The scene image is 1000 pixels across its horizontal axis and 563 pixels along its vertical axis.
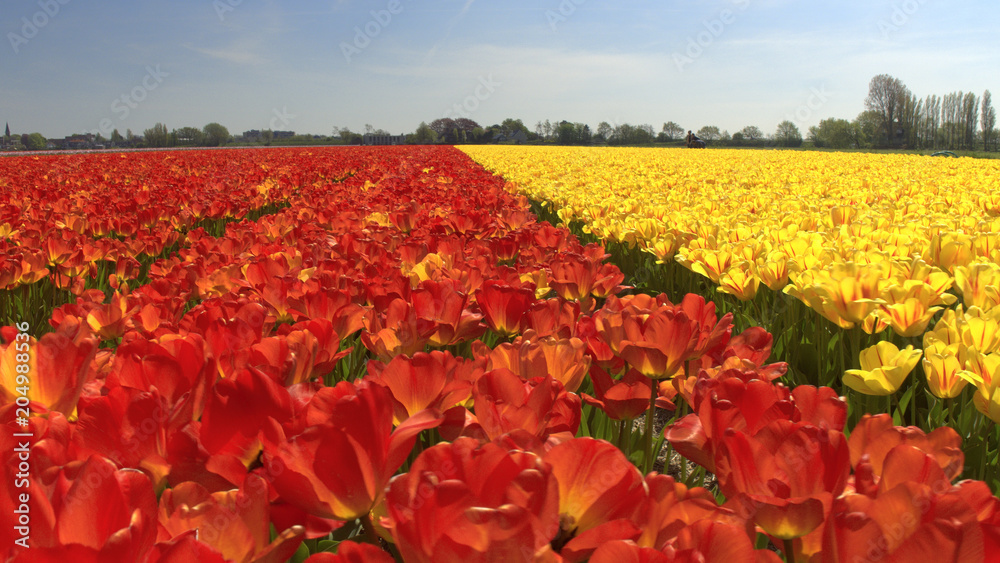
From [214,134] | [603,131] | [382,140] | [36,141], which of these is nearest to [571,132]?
[603,131]

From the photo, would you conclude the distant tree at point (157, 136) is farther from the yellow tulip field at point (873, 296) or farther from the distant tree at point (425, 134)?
the yellow tulip field at point (873, 296)

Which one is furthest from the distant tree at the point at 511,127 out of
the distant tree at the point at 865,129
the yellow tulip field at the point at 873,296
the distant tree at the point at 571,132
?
the yellow tulip field at the point at 873,296

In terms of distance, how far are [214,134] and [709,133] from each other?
5893cm

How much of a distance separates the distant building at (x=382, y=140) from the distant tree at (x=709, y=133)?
36031 millimetres

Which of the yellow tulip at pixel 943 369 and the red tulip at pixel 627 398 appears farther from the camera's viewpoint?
the yellow tulip at pixel 943 369

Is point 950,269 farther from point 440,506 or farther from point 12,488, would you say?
point 12,488

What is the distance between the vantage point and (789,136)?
65.3 m

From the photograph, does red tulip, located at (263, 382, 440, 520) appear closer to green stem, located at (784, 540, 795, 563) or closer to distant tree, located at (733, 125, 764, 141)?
green stem, located at (784, 540, 795, 563)

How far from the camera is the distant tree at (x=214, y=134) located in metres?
71.1

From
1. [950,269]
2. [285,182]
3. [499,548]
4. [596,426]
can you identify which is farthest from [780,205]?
[285,182]

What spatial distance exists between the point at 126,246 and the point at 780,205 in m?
4.98

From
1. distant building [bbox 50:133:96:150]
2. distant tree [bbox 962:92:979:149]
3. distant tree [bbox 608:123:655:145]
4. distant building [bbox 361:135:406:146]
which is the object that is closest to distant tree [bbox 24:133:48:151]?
distant building [bbox 50:133:96:150]

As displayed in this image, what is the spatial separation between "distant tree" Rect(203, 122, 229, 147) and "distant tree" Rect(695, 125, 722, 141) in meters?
56.4

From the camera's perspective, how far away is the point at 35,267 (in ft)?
9.46
